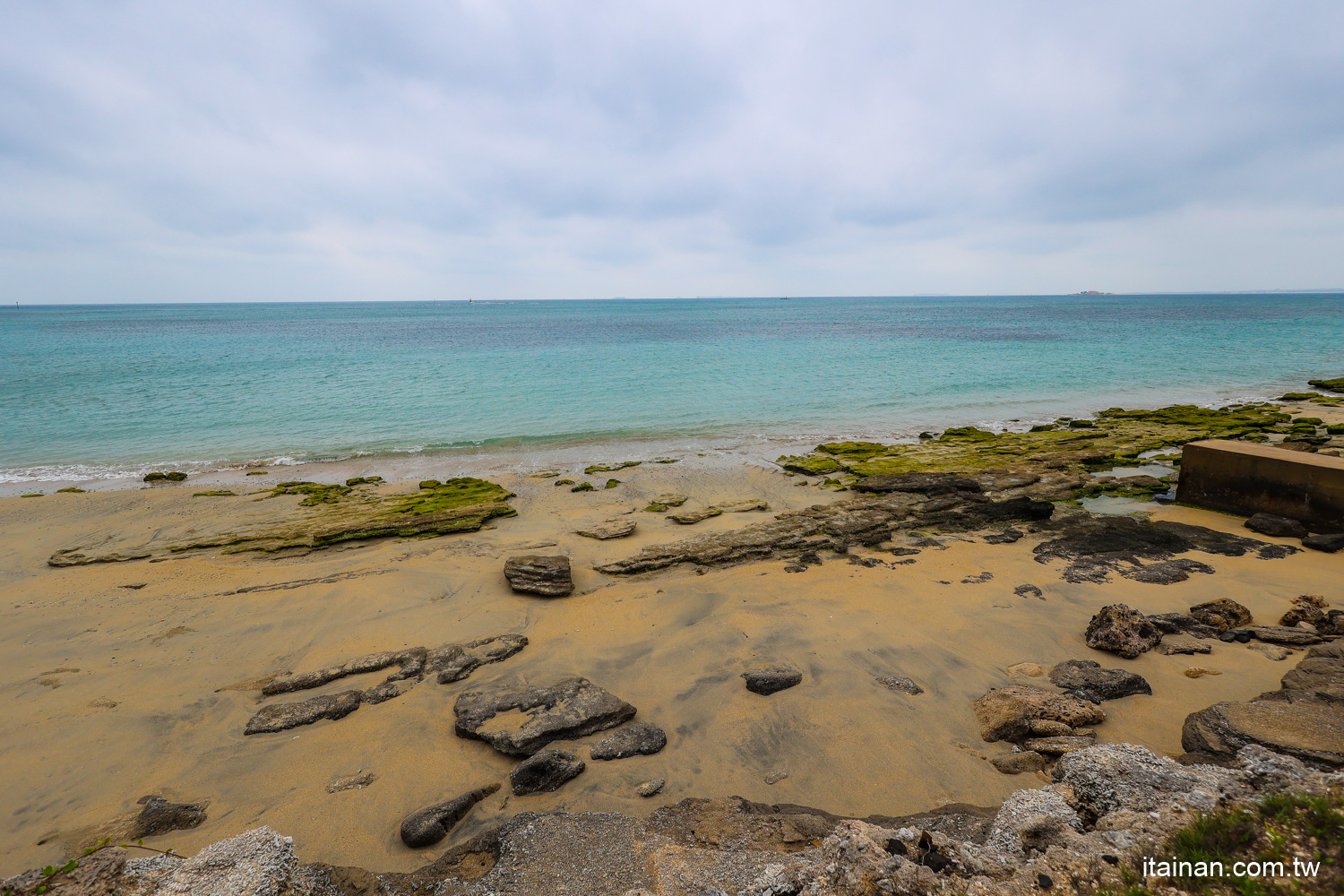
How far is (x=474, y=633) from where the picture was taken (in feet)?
23.5

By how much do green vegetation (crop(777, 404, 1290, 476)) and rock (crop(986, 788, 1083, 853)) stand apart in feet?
32.2

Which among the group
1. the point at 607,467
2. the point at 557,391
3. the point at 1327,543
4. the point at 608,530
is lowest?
the point at 608,530

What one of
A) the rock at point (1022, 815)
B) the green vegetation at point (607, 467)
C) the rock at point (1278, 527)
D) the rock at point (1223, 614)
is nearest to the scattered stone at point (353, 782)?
the rock at point (1022, 815)

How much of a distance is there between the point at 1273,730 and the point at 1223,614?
10.4 feet

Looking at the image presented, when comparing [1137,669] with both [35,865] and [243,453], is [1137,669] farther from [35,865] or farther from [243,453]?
[243,453]

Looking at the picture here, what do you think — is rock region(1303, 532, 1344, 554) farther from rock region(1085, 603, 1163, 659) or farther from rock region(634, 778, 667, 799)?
rock region(634, 778, 667, 799)

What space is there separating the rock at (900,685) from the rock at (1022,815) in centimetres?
204

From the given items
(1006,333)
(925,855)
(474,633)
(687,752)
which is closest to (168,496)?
(474,633)

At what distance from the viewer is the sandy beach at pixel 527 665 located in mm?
4527

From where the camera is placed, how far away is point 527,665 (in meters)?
6.41

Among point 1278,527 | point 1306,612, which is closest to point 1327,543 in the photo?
point 1278,527

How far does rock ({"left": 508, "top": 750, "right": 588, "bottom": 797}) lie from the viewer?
4.52 m

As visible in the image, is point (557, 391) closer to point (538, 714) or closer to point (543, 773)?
point (538, 714)


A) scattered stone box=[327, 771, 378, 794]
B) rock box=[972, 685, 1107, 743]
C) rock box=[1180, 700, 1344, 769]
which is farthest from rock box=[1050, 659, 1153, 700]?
scattered stone box=[327, 771, 378, 794]
